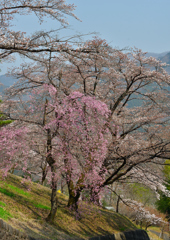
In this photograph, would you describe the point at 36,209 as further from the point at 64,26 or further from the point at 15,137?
the point at 64,26

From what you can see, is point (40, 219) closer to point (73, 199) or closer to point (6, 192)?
point (6, 192)

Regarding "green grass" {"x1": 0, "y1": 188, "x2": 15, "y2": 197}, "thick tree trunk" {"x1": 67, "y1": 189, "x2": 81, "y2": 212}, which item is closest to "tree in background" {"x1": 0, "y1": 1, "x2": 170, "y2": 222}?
"thick tree trunk" {"x1": 67, "y1": 189, "x2": 81, "y2": 212}

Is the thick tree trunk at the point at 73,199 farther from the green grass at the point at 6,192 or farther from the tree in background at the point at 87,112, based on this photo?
the green grass at the point at 6,192

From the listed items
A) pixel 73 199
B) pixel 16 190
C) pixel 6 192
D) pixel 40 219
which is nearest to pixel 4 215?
pixel 40 219

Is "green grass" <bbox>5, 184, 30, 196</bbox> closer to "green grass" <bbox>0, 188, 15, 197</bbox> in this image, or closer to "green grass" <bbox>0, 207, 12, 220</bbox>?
"green grass" <bbox>0, 188, 15, 197</bbox>

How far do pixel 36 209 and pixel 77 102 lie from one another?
615 cm

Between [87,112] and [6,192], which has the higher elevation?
[87,112]

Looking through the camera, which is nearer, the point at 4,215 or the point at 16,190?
the point at 4,215

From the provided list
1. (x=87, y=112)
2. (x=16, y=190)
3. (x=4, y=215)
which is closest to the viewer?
(x=4, y=215)

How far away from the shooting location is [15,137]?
11172 mm

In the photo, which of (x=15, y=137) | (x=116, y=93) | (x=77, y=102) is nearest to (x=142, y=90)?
(x=116, y=93)

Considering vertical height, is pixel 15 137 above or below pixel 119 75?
below

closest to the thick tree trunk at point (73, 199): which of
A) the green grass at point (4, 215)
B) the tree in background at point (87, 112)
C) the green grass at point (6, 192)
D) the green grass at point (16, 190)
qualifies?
the tree in background at point (87, 112)

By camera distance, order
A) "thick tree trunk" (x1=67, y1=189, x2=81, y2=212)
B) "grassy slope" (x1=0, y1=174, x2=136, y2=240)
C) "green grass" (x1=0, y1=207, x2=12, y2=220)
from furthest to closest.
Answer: "thick tree trunk" (x1=67, y1=189, x2=81, y2=212), "grassy slope" (x1=0, y1=174, x2=136, y2=240), "green grass" (x1=0, y1=207, x2=12, y2=220)
